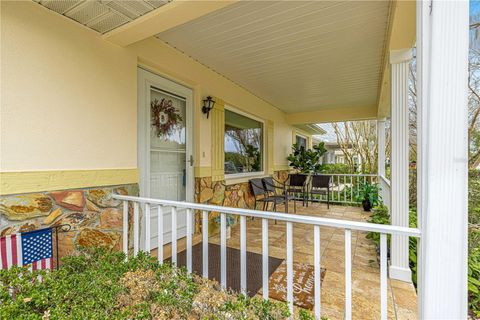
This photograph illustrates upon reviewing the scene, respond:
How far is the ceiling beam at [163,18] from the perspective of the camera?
1675 millimetres

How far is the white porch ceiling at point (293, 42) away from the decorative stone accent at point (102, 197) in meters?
1.84

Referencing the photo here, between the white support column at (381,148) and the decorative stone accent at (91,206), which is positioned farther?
the white support column at (381,148)

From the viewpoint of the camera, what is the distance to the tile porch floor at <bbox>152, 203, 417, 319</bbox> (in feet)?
6.00

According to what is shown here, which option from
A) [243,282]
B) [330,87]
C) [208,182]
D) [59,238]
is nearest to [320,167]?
[330,87]

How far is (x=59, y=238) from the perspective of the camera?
1.85m

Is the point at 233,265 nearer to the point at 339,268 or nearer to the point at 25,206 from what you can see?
the point at 339,268

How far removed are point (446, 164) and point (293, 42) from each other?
230 centimetres

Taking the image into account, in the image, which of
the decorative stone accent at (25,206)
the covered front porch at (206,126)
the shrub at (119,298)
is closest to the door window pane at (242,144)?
the covered front porch at (206,126)

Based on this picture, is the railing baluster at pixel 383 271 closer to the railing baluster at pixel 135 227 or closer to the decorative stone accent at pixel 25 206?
the railing baluster at pixel 135 227

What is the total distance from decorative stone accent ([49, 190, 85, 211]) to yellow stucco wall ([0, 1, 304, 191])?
20cm

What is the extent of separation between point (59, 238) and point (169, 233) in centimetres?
128

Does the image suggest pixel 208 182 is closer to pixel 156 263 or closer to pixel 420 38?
pixel 156 263

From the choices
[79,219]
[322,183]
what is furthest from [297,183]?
[79,219]

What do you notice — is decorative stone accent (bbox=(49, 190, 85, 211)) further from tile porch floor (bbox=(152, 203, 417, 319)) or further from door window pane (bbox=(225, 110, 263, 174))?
door window pane (bbox=(225, 110, 263, 174))
